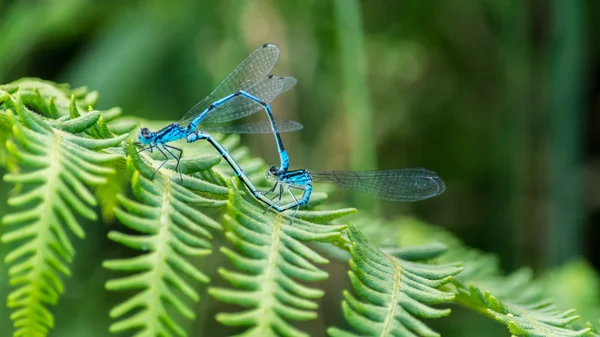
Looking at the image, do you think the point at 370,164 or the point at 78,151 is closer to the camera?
the point at 78,151

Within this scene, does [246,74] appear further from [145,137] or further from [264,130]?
[145,137]

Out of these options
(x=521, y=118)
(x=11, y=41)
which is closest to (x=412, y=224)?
(x=521, y=118)

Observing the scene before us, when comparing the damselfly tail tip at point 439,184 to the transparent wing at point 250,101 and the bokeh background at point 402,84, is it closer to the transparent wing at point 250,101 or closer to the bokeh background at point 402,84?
the transparent wing at point 250,101

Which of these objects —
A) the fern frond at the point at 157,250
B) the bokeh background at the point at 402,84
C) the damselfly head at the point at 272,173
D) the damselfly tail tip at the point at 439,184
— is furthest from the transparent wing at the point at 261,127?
the fern frond at the point at 157,250

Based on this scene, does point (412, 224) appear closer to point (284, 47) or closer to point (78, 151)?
point (284, 47)

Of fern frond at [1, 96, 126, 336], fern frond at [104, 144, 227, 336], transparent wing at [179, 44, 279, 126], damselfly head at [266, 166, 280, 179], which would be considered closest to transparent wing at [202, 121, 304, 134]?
transparent wing at [179, 44, 279, 126]

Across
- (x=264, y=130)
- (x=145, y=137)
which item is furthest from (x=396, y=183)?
(x=145, y=137)
